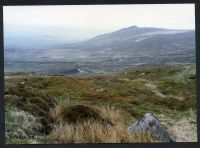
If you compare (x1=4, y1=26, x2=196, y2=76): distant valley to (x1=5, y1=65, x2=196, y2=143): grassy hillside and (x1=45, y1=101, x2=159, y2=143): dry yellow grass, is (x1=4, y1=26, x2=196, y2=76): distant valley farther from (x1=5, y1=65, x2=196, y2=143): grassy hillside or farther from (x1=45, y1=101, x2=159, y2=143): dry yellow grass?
(x1=45, y1=101, x2=159, y2=143): dry yellow grass

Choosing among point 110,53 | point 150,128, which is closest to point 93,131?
point 150,128

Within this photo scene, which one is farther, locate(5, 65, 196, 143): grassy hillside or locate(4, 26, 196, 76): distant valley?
locate(4, 26, 196, 76): distant valley

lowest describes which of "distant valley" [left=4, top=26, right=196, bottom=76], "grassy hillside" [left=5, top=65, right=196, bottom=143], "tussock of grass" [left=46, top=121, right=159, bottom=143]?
"tussock of grass" [left=46, top=121, right=159, bottom=143]

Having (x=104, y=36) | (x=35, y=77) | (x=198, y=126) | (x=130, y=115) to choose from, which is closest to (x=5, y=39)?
(x=35, y=77)

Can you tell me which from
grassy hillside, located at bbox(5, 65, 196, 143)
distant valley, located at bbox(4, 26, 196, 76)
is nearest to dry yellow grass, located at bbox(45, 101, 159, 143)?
grassy hillside, located at bbox(5, 65, 196, 143)

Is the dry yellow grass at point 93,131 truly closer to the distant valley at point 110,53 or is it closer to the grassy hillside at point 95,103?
the grassy hillside at point 95,103

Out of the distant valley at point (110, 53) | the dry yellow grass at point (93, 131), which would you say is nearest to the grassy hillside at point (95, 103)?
the dry yellow grass at point (93, 131)
